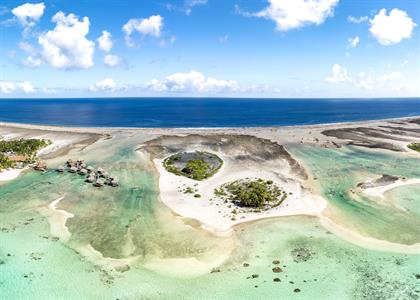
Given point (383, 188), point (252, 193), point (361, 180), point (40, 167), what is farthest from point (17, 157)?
point (383, 188)

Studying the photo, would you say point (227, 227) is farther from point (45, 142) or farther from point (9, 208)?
point (45, 142)

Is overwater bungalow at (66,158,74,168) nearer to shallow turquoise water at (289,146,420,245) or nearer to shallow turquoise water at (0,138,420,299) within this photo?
shallow turquoise water at (0,138,420,299)

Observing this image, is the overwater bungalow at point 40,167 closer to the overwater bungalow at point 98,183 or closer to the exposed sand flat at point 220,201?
the overwater bungalow at point 98,183

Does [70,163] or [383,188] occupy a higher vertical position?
[383,188]

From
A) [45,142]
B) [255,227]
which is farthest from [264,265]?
[45,142]

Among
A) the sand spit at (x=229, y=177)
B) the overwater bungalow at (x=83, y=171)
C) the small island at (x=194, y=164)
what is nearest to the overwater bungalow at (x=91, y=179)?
the overwater bungalow at (x=83, y=171)

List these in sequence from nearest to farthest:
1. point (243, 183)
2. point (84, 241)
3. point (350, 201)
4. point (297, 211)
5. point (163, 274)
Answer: point (163, 274), point (84, 241), point (297, 211), point (350, 201), point (243, 183)

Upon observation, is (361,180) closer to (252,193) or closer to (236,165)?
(236,165)
